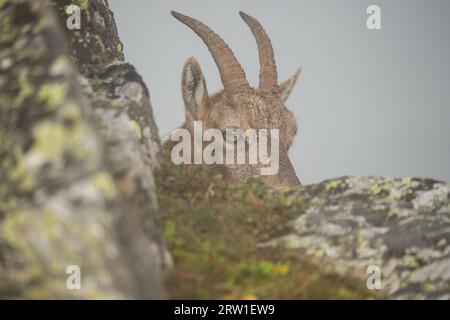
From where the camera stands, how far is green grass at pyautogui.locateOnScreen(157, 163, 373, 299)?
438 cm

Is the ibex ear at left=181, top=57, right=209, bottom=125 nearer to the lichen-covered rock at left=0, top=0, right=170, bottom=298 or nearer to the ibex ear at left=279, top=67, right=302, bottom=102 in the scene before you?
the ibex ear at left=279, top=67, right=302, bottom=102

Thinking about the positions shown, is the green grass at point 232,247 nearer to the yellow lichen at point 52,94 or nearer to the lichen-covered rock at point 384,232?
the lichen-covered rock at point 384,232

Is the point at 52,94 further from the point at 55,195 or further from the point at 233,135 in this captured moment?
the point at 233,135

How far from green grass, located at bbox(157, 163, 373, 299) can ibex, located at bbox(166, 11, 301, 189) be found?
4334mm

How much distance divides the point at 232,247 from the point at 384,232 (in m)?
1.92

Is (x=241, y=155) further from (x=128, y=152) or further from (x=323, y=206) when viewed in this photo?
(x=128, y=152)

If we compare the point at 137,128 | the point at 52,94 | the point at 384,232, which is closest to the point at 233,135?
the point at 137,128

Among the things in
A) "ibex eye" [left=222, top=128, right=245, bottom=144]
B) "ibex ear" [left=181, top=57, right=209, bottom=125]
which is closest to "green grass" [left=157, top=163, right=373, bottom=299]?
"ibex eye" [left=222, top=128, right=245, bottom=144]

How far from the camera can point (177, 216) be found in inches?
205

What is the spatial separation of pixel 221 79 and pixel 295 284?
8.76m

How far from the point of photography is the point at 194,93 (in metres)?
11.6

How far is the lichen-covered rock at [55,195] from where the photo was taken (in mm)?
3312
